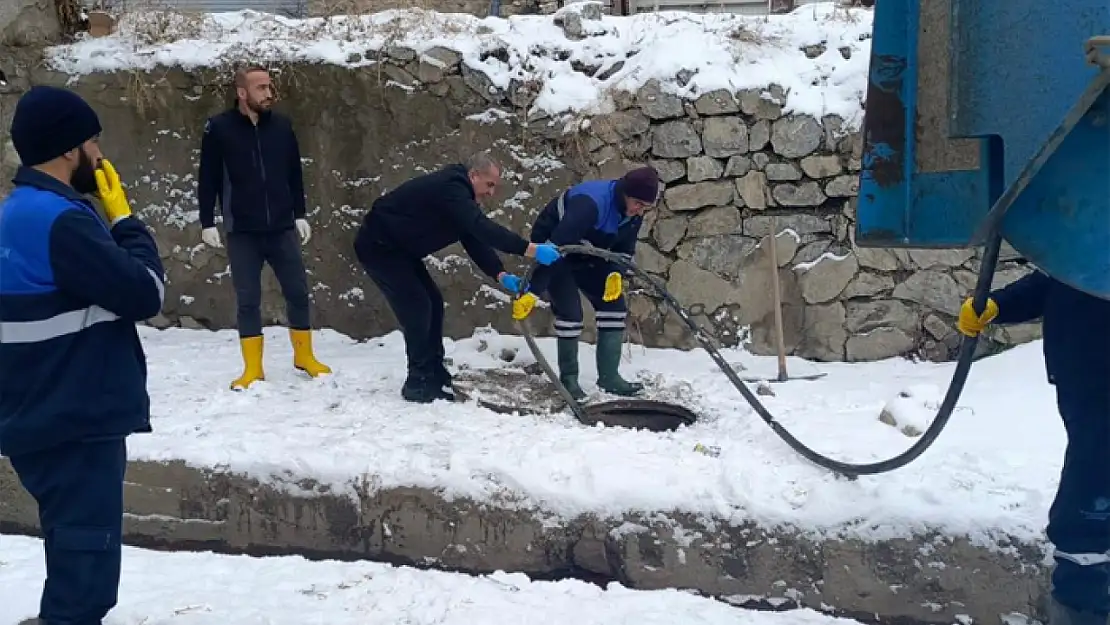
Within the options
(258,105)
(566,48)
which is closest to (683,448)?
(258,105)

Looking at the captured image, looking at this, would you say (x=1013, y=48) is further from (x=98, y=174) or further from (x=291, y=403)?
(x=291, y=403)

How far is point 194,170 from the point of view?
18.8ft

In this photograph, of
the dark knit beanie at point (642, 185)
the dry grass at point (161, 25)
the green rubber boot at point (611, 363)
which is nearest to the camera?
the dark knit beanie at point (642, 185)

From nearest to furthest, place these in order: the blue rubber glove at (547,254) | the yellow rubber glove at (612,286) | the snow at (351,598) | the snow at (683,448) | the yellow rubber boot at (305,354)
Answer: the snow at (351,598), the snow at (683,448), the blue rubber glove at (547,254), the yellow rubber glove at (612,286), the yellow rubber boot at (305,354)

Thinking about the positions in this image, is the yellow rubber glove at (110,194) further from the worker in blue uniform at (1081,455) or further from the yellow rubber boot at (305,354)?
the worker in blue uniform at (1081,455)

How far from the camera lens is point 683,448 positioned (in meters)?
3.49

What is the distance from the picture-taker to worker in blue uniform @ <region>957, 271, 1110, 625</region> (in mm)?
2285

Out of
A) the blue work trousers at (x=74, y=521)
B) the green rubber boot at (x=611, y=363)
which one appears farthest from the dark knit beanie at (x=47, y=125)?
the green rubber boot at (x=611, y=363)

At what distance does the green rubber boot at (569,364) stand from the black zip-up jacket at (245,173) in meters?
1.50

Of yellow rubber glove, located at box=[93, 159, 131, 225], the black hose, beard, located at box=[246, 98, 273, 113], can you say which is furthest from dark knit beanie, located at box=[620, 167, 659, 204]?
yellow rubber glove, located at box=[93, 159, 131, 225]

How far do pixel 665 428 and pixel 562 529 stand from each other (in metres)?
1.10

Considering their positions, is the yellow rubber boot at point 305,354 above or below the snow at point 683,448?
above

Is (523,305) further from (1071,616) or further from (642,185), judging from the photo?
(1071,616)

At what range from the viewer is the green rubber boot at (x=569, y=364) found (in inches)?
172
